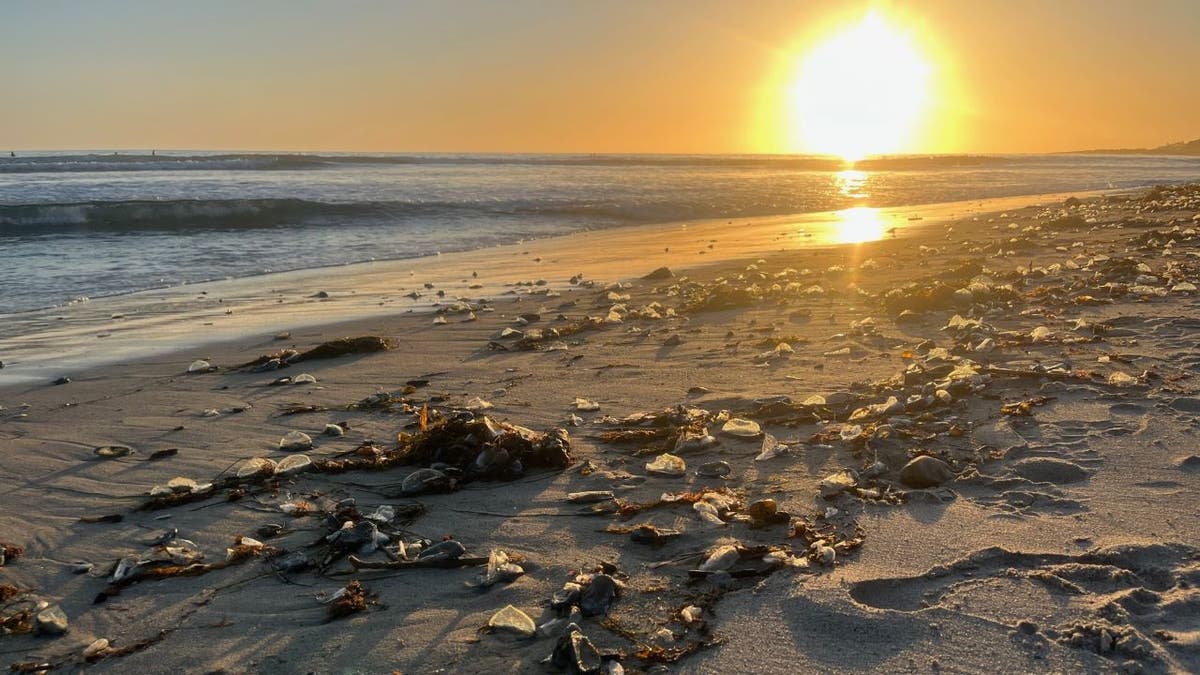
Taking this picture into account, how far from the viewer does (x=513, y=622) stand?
278 cm

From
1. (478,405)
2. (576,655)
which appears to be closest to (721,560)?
(576,655)

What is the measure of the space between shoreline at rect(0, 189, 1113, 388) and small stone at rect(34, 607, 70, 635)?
4629 mm

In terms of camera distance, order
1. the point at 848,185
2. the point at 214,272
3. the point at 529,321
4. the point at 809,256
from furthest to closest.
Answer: the point at 848,185, the point at 214,272, the point at 809,256, the point at 529,321

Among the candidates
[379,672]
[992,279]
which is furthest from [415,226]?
[379,672]

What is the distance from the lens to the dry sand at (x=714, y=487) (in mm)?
2678

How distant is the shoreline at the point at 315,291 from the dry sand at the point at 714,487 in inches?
6.1

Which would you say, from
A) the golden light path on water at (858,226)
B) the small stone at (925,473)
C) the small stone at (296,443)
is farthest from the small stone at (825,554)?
the golden light path on water at (858,226)

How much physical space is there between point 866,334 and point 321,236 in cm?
1621

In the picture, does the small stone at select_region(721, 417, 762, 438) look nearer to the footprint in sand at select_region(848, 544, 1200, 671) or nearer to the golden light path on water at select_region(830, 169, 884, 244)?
the footprint in sand at select_region(848, 544, 1200, 671)

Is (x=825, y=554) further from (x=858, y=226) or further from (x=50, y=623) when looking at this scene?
(x=858, y=226)

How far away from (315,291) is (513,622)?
9964mm

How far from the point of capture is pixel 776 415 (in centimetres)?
486

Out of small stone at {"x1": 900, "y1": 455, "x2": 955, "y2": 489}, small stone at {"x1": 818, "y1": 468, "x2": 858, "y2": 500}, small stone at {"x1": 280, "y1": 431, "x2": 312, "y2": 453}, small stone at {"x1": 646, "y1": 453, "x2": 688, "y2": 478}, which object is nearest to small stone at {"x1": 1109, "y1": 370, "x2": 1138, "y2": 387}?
small stone at {"x1": 900, "y1": 455, "x2": 955, "y2": 489}

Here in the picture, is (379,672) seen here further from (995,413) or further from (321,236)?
(321,236)
